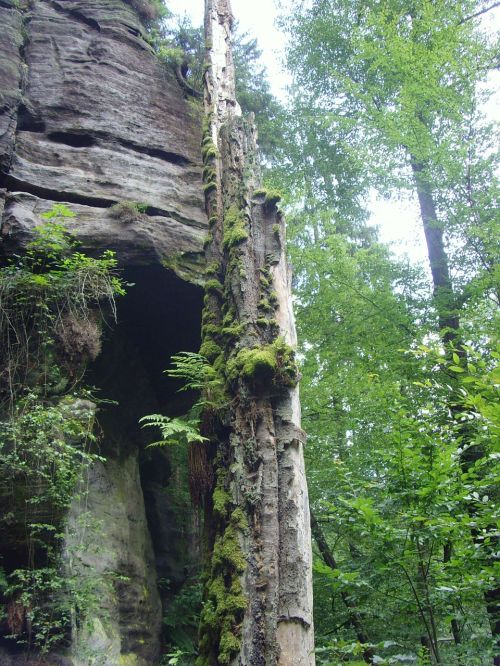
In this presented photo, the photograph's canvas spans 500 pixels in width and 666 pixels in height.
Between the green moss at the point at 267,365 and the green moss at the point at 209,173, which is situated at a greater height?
the green moss at the point at 209,173

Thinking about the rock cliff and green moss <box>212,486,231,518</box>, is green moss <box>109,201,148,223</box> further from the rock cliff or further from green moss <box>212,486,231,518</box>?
green moss <box>212,486,231,518</box>

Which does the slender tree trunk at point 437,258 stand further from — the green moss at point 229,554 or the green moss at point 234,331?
the green moss at point 229,554

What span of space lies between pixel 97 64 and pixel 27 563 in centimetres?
827

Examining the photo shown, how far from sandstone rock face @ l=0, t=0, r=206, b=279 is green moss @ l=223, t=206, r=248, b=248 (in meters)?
2.04

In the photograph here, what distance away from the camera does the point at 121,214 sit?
27.9 ft

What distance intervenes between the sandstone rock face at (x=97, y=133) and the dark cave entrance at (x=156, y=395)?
806 millimetres

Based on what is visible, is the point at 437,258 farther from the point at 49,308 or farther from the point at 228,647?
the point at 228,647

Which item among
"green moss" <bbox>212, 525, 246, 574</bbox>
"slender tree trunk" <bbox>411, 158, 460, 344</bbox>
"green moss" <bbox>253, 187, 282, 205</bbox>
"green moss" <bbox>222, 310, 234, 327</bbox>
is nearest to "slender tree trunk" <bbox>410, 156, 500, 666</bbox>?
"slender tree trunk" <bbox>411, 158, 460, 344</bbox>

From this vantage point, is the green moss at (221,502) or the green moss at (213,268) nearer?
the green moss at (221,502)

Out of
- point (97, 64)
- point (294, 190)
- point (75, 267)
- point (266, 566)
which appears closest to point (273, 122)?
point (294, 190)

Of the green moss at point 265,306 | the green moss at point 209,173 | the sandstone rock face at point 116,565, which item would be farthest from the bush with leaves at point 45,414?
the green moss at point 265,306

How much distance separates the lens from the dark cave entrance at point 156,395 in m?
8.99

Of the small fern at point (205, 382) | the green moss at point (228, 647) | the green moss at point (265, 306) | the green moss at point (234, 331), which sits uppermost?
the green moss at point (265, 306)

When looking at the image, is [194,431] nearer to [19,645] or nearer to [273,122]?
[19,645]
